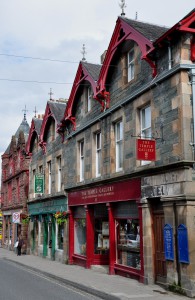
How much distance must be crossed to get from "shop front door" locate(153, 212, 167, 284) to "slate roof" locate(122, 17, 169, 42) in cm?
584

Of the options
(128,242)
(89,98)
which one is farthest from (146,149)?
(89,98)

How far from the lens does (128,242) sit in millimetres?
14938

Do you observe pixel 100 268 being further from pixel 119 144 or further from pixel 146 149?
pixel 146 149

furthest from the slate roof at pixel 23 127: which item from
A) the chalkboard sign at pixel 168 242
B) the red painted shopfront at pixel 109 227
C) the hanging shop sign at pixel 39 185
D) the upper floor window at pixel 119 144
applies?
the chalkboard sign at pixel 168 242

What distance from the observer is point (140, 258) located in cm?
1350

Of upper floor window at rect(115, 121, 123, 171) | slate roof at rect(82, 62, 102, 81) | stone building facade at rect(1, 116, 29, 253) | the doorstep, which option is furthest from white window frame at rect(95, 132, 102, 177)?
stone building facade at rect(1, 116, 29, 253)

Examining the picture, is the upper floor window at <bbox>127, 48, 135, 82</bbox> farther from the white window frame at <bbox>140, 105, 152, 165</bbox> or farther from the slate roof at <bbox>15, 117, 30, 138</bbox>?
the slate roof at <bbox>15, 117, 30, 138</bbox>

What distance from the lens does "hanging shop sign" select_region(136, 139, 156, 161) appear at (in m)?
12.2

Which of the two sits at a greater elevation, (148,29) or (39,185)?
(148,29)

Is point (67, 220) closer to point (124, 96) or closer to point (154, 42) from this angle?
point (124, 96)

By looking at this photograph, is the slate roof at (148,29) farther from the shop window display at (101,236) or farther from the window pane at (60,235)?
the window pane at (60,235)

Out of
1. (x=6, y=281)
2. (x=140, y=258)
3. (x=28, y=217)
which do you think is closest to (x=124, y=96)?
(x=140, y=258)

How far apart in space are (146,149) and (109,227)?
494cm

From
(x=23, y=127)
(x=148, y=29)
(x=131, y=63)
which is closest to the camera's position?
(x=148, y=29)
